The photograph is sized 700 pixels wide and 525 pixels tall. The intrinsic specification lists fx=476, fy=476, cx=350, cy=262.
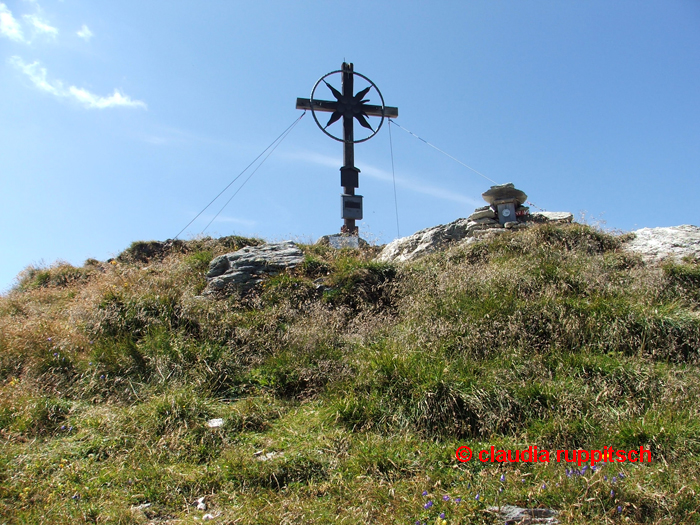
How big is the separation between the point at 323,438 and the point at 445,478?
1178mm

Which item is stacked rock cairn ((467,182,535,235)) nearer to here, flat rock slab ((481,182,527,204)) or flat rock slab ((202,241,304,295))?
flat rock slab ((481,182,527,204))

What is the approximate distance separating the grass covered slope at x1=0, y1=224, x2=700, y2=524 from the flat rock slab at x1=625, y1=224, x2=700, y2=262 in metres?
0.56

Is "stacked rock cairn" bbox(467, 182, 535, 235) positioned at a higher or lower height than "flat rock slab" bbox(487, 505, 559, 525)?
higher

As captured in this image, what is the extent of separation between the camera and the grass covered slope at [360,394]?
342 cm

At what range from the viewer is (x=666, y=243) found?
326 inches

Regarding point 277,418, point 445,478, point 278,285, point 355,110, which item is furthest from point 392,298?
point 355,110

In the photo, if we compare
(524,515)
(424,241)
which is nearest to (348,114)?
(424,241)

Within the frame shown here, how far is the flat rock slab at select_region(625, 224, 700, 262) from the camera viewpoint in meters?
7.96

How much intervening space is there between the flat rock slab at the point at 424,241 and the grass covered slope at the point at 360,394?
1.72 metres

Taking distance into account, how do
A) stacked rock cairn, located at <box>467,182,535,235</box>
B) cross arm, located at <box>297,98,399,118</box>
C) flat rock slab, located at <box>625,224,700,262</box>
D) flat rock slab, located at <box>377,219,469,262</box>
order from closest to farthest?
flat rock slab, located at <box>625,224,700,262</box> → flat rock slab, located at <box>377,219,469,262</box> → stacked rock cairn, located at <box>467,182,535,235</box> → cross arm, located at <box>297,98,399,118</box>

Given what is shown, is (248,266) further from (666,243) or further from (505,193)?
(666,243)

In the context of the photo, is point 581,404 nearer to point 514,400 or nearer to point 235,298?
point 514,400

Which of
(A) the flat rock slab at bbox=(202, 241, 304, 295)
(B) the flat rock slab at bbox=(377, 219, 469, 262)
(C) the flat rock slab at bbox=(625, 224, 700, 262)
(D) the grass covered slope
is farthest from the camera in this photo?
(B) the flat rock slab at bbox=(377, 219, 469, 262)

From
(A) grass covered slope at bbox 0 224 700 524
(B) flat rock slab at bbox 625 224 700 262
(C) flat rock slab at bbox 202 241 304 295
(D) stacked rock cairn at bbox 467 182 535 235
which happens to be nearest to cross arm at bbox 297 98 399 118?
(D) stacked rock cairn at bbox 467 182 535 235
